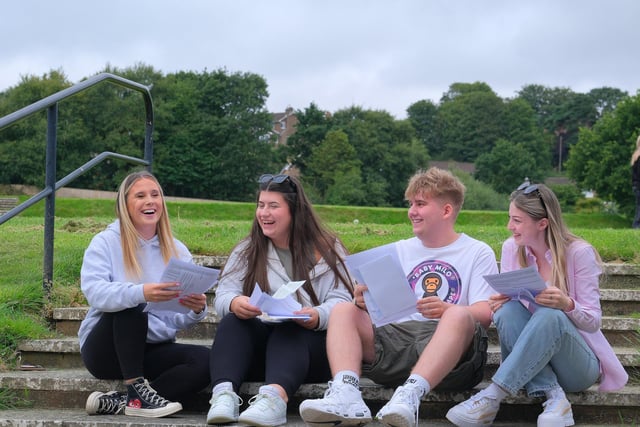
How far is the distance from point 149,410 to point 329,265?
1015mm

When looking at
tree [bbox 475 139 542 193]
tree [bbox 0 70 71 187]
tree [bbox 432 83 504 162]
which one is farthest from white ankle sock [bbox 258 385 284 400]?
tree [bbox 432 83 504 162]

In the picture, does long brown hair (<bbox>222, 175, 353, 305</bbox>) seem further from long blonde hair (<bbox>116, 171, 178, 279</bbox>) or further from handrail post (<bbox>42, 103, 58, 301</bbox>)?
handrail post (<bbox>42, 103, 58, 301</bbox>)

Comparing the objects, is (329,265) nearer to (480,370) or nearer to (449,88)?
(480,370)

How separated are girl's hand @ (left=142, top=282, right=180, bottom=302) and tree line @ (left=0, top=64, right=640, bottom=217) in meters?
29.6

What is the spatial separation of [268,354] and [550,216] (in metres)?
1.33

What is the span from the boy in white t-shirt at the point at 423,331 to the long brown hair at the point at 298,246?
0.30m

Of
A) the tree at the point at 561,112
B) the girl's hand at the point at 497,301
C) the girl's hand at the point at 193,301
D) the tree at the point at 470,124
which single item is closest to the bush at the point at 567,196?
the tree at the point at 470,124

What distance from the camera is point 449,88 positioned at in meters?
88.9

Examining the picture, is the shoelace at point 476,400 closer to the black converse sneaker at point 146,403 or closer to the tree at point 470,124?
the black converse sneaker at point 146,403

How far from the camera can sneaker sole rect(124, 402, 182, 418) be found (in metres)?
3.25

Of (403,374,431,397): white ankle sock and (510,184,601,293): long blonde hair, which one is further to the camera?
(510,184,601,293): long blonde hair

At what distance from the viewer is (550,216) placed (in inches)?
133

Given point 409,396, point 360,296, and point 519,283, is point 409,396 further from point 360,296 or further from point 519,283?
point 519,283

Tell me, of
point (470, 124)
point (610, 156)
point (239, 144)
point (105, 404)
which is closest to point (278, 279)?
point (105, 404)
